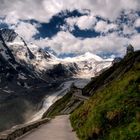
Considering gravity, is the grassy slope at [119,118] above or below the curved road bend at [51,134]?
above

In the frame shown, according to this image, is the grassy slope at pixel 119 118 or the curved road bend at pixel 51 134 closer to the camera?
the grassy slope at pixel 119 118

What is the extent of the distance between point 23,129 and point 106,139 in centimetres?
1177

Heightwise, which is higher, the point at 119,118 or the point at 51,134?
the point at 119,118

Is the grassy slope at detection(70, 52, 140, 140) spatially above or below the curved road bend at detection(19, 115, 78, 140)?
above

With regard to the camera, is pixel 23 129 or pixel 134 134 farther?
pixel 23 129

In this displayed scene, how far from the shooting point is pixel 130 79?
29.1 m

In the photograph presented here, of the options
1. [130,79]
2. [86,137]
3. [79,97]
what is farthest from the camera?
[79,97]

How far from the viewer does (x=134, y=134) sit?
19.7 meters

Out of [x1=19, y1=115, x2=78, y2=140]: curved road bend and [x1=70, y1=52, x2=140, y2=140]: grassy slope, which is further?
[x1=19, y1=115, x2=78, y2=140]: curved road bend

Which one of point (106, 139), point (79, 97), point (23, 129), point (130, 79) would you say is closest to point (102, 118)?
point (106, 139)

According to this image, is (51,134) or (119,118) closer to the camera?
(119,118)

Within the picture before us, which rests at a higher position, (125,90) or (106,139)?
(125,90)

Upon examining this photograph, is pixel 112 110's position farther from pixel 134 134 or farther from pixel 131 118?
pixel 134 134

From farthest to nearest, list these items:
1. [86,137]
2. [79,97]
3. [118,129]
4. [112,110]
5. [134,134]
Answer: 1. [79,97]
2. [86,137]
3. [112,110]
4. [118,129]
5. [134,134]
